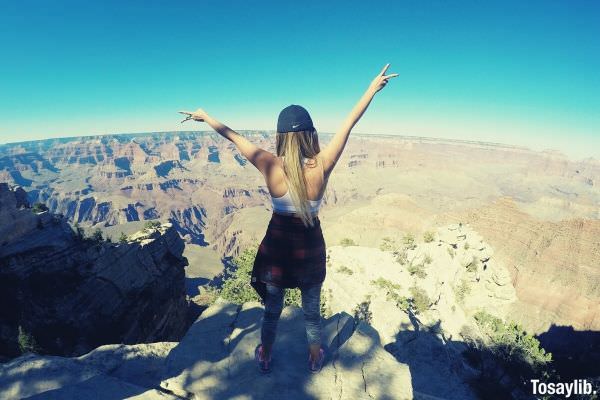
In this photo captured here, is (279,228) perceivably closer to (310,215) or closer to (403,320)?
(310,215)

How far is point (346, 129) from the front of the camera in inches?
113

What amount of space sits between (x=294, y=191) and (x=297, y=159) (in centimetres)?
30

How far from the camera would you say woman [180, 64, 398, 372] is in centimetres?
283

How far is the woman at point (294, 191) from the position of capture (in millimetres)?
2832

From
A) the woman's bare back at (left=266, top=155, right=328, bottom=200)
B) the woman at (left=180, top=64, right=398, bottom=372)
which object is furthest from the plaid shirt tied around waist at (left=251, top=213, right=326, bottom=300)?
the woman's bare back at (left=266, top=155, right=328, bottom=200)

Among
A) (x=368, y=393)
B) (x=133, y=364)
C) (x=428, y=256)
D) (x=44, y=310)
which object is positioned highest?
(x=368, y=393)

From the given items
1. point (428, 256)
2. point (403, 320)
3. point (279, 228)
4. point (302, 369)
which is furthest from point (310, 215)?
point (428, 256)

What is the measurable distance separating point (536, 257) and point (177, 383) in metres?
69.4

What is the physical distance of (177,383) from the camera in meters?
4.12

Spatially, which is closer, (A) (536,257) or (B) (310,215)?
(B) (310,215)

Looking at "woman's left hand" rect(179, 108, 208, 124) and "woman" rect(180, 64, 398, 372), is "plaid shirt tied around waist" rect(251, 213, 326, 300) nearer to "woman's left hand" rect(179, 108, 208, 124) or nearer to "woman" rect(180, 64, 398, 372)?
"woman" rect(180, 64, 398, 372)

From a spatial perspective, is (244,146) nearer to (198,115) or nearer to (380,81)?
(198,115)

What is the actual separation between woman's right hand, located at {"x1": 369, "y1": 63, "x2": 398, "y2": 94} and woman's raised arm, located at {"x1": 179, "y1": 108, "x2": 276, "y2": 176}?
1225 mm

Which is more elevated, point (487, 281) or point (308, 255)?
point (308, 255)
